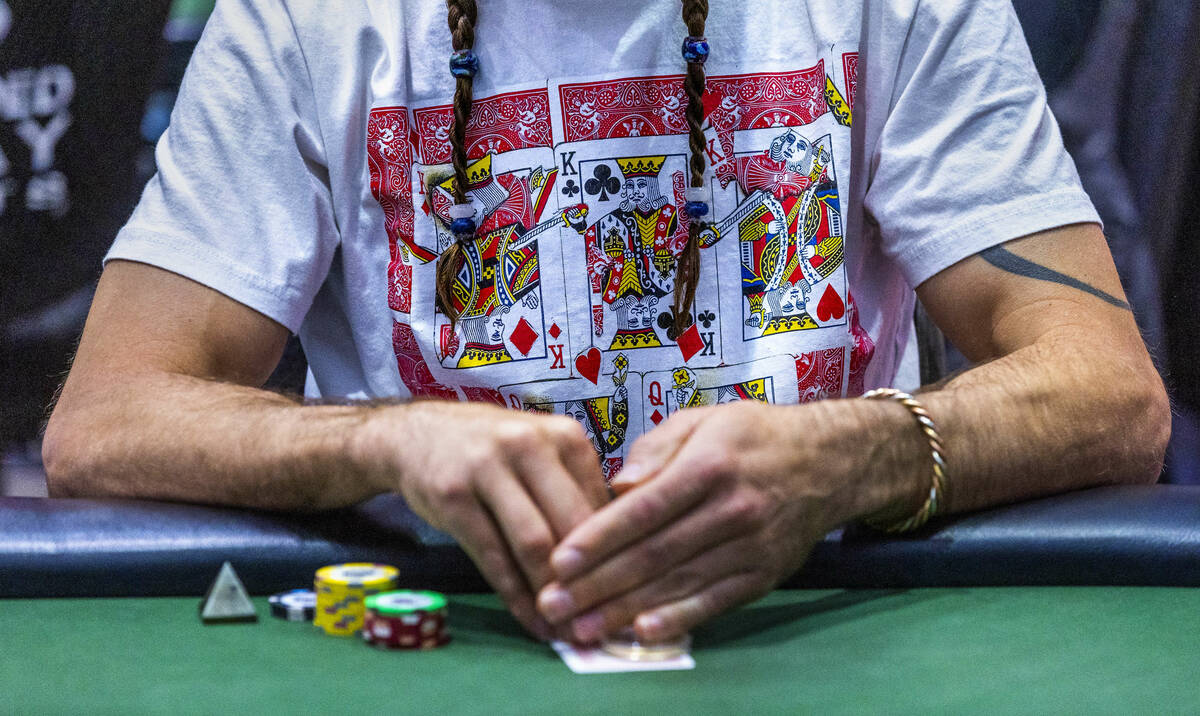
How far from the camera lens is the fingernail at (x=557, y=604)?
2.86 feet

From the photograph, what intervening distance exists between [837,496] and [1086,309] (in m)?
0.54

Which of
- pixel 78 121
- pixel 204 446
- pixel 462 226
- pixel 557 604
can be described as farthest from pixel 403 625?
pixel 78 121

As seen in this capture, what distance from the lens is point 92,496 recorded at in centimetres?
130

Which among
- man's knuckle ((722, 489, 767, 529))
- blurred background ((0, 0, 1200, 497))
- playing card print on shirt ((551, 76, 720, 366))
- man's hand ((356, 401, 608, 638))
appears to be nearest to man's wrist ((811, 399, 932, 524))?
man's knuckle ((722, 489, 767, 529))

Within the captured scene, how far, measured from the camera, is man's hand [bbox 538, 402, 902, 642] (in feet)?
2.92

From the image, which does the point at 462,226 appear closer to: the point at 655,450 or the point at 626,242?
the point at 626,242

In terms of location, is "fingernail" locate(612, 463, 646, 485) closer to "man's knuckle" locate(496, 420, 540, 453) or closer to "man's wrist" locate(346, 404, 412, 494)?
"man's knuckle" locate(496, 420, 540, 453)

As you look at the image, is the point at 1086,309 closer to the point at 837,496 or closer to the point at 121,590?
the point at 837,496

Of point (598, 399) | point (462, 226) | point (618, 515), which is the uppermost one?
point (462, 226)

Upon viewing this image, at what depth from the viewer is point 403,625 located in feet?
2.74

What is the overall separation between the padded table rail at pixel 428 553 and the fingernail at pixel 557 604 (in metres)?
0.16

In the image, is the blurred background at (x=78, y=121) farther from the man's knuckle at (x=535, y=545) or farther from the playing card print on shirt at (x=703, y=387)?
the man's knuckle at (x=535, y=545)

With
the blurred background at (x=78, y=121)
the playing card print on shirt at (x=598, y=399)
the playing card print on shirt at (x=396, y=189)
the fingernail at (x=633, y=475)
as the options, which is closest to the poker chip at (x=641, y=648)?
the fingernail at (x=633, y=475)

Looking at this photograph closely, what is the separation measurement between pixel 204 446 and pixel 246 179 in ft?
1.57
